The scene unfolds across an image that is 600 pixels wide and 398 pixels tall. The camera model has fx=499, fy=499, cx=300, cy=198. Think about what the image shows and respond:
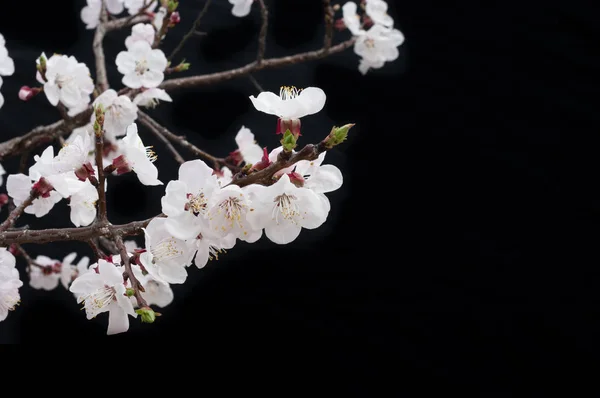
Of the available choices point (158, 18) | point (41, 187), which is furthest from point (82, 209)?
point (158, 18)

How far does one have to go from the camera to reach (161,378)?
1446 millimetres

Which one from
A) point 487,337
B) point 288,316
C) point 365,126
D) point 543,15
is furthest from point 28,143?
point 543,15

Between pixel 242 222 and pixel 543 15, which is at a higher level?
pixel 543 15

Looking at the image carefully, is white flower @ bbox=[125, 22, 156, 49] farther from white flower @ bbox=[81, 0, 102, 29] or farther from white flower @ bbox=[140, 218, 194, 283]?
white flower @ bbox=[140, 218, 194, 283]

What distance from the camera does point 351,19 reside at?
1351 millimetres

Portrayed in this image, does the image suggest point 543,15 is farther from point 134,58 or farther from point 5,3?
point 5,3

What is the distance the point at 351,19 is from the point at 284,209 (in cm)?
93

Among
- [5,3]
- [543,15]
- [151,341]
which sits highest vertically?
[543,15]

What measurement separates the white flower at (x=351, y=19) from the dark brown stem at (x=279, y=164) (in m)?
0.85

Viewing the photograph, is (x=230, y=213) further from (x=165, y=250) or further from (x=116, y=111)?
(x=116, y=111)

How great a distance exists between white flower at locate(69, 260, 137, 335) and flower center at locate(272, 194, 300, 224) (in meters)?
0.21

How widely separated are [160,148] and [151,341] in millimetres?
573

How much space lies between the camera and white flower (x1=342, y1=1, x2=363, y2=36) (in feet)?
4.35

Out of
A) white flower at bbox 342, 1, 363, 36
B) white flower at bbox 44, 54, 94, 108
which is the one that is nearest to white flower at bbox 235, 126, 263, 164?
white flower at bbox 44, 54, 94, 108
